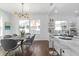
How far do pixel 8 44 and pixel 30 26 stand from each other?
2.12 feet

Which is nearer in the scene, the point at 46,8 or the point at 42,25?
the point at 46,8

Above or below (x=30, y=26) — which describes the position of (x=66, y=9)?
above

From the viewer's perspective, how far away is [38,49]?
2.44 meters

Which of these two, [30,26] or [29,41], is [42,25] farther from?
[29,41]

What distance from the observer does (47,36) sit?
2432mm

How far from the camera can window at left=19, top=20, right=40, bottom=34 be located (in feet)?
7.73

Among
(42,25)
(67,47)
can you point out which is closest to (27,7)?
(42,25)

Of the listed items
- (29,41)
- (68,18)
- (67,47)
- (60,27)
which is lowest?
(67,47)

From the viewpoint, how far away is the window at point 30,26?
2355mm

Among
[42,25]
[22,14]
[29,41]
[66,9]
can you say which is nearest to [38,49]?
[29,41]

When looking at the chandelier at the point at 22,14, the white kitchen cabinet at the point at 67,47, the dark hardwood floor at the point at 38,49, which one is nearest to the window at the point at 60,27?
the white kitchen cabinet at the point at 67,47

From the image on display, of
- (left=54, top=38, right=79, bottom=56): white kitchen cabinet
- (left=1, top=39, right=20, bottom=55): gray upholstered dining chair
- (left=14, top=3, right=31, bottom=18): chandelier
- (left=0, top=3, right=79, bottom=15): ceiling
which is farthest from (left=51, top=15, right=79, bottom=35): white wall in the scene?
(left=1, top=39, right=20, bottom=55): gray upholstered dining chair

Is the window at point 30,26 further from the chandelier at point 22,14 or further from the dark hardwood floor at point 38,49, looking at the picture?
the dark hardwood floor at point 38,49

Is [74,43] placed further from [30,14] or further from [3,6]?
[3,6]
